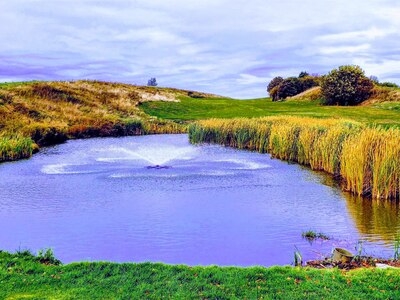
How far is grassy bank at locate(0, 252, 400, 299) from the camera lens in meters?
7.39

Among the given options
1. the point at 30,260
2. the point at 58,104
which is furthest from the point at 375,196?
the point at 58,104

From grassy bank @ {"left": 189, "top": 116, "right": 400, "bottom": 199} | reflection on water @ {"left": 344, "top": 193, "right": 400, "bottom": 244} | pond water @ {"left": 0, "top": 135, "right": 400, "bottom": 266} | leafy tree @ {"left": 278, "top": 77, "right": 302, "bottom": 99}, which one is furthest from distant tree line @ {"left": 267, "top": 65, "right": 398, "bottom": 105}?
reflection on water @ {"left": 344, "top": 193, "right": 400, "bottom": 244}

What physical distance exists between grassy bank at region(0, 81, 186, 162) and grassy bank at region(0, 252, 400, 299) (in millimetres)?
20577

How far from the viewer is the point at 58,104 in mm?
53844

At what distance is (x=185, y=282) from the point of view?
7.81 m

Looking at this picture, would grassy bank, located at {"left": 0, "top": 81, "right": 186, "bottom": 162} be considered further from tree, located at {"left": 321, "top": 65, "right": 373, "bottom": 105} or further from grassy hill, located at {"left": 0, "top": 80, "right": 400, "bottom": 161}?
tree, located at {"left": 321, "top": 65, "right": 373, "bottom": 105}

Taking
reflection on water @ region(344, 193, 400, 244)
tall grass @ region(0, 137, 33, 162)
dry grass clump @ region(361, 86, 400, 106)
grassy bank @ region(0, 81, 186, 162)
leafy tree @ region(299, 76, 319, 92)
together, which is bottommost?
reflection on water @ region(344, 193, 400, 244)

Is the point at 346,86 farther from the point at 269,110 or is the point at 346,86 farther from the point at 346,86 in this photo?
the point at 269,110

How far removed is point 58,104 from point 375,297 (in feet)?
165

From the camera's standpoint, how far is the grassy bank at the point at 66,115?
3598 centimetres

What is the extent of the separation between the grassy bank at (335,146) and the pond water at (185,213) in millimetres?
815

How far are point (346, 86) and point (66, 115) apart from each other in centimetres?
3255

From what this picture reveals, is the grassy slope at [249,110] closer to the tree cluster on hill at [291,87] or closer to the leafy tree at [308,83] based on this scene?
the tree cluster on hill at [291,87]

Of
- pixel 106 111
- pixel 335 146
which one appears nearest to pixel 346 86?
pixel 106 111
